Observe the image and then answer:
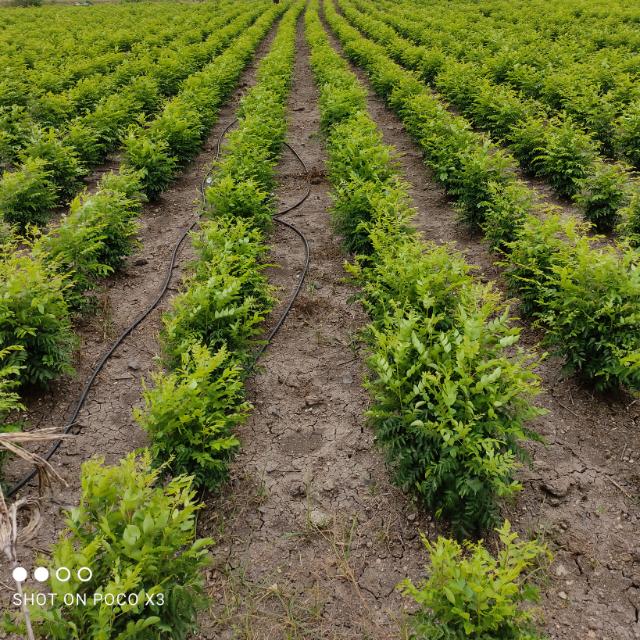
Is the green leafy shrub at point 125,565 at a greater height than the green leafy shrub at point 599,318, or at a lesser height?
lesser

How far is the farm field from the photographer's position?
9.73ft

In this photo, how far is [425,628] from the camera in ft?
9.10

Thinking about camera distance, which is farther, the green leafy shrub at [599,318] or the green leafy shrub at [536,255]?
the green leafy shrub at [536,255]

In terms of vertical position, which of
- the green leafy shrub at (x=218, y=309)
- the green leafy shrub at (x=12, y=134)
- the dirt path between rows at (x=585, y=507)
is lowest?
the dirt path between rows at (x=585, y=507)

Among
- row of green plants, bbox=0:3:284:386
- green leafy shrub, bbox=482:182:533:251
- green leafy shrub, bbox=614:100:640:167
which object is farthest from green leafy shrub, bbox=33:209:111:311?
green leafy shrub, bbox=614:100:640:167

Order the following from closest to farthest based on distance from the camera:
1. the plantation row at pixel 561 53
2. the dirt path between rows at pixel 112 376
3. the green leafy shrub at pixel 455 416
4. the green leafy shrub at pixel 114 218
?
the green leafy shrub at pixel 455 416, the dirt path between rows at pixel 112 376, the green leafy shrub at pixel 114 218, the plantation row at pixel 561 53

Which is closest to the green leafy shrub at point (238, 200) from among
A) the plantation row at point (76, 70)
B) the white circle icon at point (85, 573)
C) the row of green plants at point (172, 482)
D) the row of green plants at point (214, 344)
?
the row of green plants at point (214, 344)

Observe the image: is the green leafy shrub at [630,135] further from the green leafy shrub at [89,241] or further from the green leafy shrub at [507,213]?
the green leafy shrub at [89,241]

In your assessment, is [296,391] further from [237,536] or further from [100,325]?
[100,325]

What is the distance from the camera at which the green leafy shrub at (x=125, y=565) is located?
260cm

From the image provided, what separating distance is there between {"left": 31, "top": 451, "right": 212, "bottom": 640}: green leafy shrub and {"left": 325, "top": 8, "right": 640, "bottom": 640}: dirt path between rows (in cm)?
238

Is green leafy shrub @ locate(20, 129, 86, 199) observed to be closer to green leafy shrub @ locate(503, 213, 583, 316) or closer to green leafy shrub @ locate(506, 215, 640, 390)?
green leafy shrub @ locate(503, 213, 583, 316)

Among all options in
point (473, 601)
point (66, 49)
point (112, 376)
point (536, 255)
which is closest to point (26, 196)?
point (112, 376)

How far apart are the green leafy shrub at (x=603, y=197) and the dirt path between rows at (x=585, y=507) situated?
Answer: 3020mm
